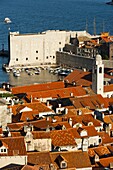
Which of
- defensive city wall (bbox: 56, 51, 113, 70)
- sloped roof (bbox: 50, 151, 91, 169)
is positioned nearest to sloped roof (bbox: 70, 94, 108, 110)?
sloped roof (bbox: 50, 151, 91, 169)

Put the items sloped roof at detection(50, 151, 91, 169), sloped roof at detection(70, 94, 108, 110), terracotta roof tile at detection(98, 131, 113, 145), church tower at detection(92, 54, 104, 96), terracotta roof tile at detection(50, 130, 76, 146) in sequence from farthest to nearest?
church tower at detection(92, 54, 104, 96), sloped roof at detection(70, 94, 108, 110), terracotta roof tile at detection(98, 131, 113, 145), terracotta roof tile at detection(50, 130, 76, 146), sloped roof at detection(50, 151, 91, 169)

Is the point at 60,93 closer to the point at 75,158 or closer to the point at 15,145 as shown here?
the point at 75,158

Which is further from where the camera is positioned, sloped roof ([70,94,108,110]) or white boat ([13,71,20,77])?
white boat ([13,71,20,77])

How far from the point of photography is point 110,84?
33.5m

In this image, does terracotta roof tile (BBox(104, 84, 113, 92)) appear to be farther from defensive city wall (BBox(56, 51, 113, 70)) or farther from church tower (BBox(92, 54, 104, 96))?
defensive city wall (BBox(56, 51, 113, 70))

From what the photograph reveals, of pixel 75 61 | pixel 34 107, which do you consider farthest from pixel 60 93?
pixel 75 61

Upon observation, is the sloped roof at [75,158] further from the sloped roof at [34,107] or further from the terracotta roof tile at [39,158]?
the sloped roof at [34,107]

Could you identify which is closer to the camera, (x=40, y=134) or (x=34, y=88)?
(x=40, y=134)

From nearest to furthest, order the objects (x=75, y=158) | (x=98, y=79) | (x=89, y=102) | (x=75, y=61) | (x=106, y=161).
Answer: (x=75, y=158) < (x=106, y=161) < (x=89, y=102) < (x=98, y=79) < (x=75, y=61)

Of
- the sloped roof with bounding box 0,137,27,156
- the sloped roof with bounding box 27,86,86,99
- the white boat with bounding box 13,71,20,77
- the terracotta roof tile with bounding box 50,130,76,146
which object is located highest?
the sloped roof with bounding box 0,137,27,156

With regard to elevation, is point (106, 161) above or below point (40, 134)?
below

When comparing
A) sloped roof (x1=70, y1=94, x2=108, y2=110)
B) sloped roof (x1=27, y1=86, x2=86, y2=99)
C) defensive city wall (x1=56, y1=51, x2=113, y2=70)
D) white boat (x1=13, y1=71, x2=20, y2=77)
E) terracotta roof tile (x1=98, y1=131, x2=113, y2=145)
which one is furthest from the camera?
defensive city wall (x1=56, y1=51, x2=113, y2=70)

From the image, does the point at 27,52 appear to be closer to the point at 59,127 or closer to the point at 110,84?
the point at 110,84

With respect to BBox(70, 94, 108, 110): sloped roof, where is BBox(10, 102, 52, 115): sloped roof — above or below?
above
